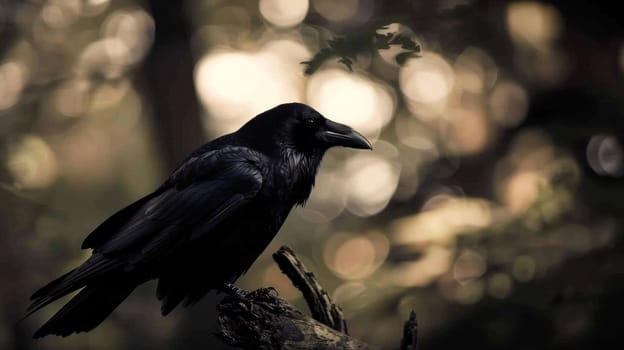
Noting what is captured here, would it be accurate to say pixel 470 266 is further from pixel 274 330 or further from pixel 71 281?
pixel 71 281

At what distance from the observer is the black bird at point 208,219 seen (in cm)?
432

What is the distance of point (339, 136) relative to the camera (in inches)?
195

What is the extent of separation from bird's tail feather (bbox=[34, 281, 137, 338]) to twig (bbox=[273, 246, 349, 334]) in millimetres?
998

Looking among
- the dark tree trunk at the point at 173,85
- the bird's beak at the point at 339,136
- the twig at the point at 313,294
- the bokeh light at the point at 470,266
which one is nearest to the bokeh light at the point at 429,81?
the dark tree trunk at the point at 173,85

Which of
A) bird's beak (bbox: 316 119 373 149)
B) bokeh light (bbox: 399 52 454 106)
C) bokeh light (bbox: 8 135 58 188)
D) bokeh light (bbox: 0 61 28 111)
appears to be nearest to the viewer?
bird's beak (bbox: 316 119 373 149)

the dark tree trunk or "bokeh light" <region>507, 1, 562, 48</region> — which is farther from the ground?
"bokeh light" <region>507, 1, 562, 48</region>

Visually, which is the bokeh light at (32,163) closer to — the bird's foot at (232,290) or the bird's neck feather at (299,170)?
the bird's foot at (232,290)

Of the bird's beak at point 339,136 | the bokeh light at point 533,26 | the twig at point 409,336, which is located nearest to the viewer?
the twig at point 409,336

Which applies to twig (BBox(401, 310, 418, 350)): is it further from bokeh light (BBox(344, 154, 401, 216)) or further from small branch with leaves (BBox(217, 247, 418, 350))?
bokeh light (BBox(344, 154, 401, 216))

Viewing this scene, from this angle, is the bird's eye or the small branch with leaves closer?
the small branch with leaves

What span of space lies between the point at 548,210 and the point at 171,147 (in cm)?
471

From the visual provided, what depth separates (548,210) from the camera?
17.9ft

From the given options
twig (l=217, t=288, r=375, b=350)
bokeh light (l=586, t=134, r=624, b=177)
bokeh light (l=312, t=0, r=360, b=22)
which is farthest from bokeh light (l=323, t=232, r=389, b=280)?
twig (l=217, t=288, r=375, b=350)

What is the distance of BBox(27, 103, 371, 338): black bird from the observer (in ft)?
14.2
